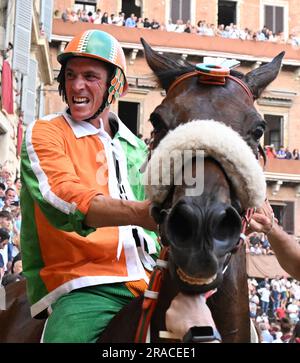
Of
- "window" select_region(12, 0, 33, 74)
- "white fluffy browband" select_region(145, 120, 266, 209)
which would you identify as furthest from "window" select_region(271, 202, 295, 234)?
"white fluffy browband" select_region(145, 120, 266, 209)

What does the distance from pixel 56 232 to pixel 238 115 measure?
3.86 ft

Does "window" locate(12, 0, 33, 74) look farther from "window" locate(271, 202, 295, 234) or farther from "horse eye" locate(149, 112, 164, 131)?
"horse eye" locate(149, 112, 164, 131)

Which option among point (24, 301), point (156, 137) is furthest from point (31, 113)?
point (156, 137)

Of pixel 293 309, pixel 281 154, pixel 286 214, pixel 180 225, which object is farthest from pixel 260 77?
pixel 286 214

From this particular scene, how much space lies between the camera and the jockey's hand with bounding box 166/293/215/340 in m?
2.58

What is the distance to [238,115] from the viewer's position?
2.81 meters

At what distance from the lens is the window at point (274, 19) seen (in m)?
34.7

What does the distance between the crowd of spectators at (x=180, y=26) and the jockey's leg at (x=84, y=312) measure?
93.2 feet

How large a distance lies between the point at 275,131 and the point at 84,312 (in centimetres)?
3252

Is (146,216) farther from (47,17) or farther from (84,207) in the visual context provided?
(47,17)

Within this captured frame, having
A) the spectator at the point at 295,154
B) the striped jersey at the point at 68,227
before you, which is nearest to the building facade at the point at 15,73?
the striped jersey at the point at 68,227

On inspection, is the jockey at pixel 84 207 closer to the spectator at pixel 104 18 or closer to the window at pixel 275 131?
the spectator at pixel 104 18

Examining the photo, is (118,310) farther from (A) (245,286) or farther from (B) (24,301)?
(B) (24,301)

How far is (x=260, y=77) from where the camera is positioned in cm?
328
